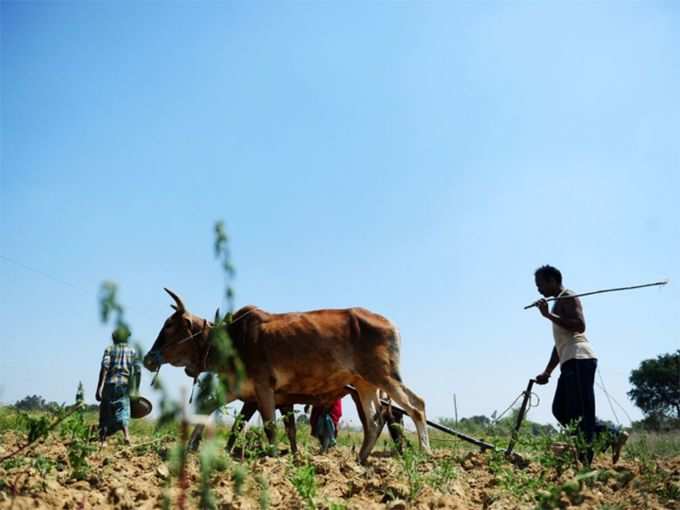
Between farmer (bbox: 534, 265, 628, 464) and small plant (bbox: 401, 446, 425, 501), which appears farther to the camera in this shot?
farmer (bbox: 534, 265, 628, 464)

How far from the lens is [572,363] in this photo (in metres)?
6.33

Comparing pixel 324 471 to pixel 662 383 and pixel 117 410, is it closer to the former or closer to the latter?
pixel 117 410

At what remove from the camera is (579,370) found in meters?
6.25

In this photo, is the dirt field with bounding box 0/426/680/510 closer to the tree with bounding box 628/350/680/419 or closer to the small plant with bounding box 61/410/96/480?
the small plant with bounding box 61/410/96/480

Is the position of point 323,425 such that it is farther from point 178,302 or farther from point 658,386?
point 658,386

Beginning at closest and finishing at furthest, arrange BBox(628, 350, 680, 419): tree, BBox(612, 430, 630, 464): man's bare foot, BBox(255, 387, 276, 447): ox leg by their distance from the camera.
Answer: BBox(612, 430, 630, 464): man's bare foot → BBox(255, 387, 276, 447): ox leg → BBox(628, 350, 680, 419): tree

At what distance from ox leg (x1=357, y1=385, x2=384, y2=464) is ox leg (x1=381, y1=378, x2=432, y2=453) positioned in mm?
298

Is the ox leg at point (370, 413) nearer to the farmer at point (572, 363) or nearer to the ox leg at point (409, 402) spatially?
the ox leg at point (409, 402)

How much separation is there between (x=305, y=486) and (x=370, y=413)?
4355 millimetres

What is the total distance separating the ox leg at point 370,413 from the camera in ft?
23.8

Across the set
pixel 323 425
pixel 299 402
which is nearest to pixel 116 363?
pixel 299 402

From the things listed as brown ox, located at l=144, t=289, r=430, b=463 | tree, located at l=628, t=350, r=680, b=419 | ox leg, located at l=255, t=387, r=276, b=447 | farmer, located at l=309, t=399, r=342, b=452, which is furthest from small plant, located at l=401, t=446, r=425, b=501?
tree, located at l=628, t=350, r=680, b=419

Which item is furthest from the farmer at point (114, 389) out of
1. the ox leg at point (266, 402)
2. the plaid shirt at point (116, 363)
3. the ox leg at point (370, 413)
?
the ox leg at point (370, 413)

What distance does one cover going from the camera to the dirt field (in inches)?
144
